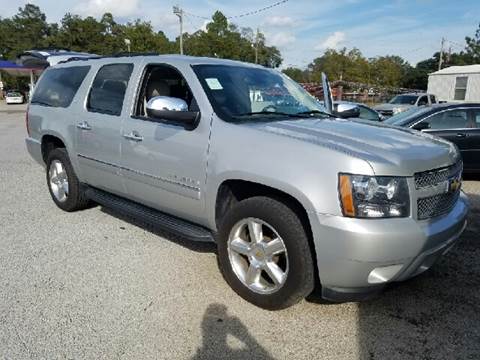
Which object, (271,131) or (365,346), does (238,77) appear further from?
(365,346)

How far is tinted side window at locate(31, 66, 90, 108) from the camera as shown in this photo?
5098 millimetres

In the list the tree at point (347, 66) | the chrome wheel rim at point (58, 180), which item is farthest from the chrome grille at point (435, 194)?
the tree at point (347, 66)

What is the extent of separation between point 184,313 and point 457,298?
2118 mm

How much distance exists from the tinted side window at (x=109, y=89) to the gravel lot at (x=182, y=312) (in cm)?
138

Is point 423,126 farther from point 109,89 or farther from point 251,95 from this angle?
point 109,89

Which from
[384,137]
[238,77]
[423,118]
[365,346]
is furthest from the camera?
[423,118]

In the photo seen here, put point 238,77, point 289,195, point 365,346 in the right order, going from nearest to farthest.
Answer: point 365,346
point 289,195
point 238,77

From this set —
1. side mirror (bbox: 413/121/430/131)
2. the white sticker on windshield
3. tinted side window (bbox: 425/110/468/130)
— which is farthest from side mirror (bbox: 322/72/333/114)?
tinted side window (bbox: 425/110/468/130)

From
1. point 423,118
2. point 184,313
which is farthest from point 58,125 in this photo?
point 423,118

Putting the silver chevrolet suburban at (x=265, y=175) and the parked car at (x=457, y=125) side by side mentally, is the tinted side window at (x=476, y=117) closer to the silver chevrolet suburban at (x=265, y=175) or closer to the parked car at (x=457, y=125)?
the parked car at (x=457, y=125)

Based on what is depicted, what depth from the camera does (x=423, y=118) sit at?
314 inches

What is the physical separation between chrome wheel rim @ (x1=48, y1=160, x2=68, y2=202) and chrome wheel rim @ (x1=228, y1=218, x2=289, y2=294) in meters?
2.97

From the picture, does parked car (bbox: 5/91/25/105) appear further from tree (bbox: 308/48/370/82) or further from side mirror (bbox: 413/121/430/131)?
side mirror (bbox: 413/121/430/131)

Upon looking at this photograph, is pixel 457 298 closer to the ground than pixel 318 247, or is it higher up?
closer to the ground
